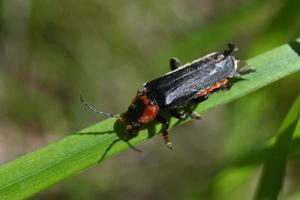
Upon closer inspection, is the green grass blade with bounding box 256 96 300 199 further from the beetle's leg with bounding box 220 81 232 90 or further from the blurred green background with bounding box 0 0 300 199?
the blurred green background with bounding box 0 0 300 199

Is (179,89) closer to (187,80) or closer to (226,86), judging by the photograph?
(187,80)

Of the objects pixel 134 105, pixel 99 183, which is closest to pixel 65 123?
pixel 99 183

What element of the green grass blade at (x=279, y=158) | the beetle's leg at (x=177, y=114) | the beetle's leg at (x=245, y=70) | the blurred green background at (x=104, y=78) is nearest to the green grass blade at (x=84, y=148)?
the beetle's leg at (x=245, y=70)

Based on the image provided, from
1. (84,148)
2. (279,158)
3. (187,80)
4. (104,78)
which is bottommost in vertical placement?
(279,158)

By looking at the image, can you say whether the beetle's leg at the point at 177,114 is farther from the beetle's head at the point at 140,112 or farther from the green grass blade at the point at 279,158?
the green grass blade at the point at 279,158

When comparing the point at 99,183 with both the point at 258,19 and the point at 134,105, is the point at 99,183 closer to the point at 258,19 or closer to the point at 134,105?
the point at 134,105

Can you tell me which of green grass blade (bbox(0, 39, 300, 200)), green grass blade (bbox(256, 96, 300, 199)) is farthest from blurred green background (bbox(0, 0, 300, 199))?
green grass blade (bbox(256, 96, 300, 199))

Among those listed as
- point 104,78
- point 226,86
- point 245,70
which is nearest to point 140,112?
point 226,86
